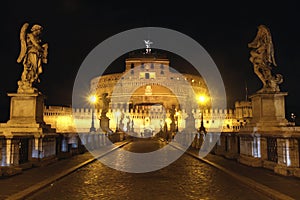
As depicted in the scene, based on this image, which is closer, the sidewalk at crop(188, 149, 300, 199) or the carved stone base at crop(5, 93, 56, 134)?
the sidewalk at crop(188, 149, 300, 199)

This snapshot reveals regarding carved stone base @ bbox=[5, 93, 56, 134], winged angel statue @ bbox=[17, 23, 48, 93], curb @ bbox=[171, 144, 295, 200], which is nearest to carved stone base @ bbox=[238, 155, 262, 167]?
curb @ bbox=[171, 144, 295, 200]

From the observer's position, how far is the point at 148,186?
23.6 feet

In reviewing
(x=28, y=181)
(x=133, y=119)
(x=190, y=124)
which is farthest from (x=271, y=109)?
(x=133, y=119)

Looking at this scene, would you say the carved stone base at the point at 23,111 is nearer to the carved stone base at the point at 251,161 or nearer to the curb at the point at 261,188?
the curb at the point at 261,188

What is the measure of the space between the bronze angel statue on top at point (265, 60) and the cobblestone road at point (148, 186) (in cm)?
361

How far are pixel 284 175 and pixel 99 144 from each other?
1457cm

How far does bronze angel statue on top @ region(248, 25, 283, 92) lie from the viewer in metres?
10.8

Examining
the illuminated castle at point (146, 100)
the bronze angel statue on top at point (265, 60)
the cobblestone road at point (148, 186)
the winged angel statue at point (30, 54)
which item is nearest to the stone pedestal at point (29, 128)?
the winged angel statue at point (30, 54)

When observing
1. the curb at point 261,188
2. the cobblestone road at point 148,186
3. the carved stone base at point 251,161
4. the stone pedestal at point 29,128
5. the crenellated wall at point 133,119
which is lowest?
the cobblestone road at point 148,186

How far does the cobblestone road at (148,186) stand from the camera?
20.2 feet

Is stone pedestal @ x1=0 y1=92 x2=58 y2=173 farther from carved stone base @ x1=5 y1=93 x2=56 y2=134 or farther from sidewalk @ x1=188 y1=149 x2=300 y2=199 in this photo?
sidewalk @ x1=188 y1=149 x2=300 y2=199

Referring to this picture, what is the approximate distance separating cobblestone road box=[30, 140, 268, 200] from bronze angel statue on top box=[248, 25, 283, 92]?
3.61 metres

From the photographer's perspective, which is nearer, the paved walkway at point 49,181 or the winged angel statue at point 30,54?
the paved walkway at point 49,181

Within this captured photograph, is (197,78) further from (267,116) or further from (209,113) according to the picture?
(267,116)
